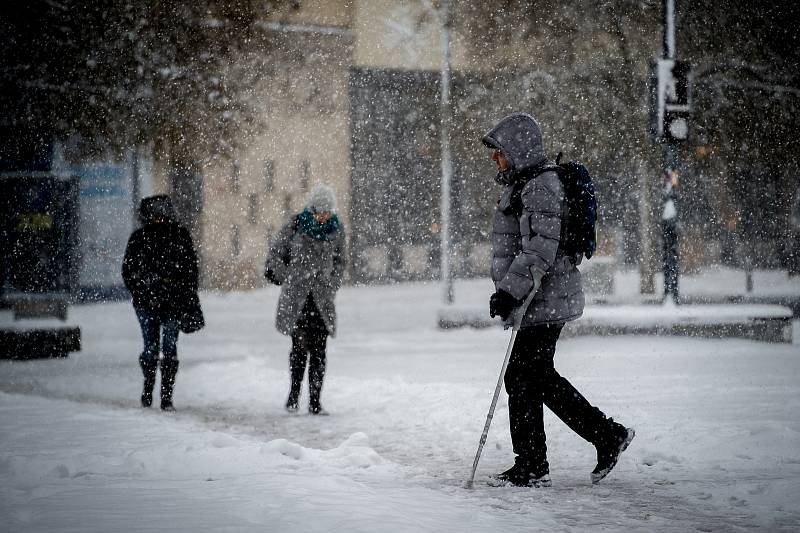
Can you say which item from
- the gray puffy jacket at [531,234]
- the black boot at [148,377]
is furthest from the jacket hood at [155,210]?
the gray puffy jacket at [531,234]

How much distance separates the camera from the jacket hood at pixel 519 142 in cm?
482

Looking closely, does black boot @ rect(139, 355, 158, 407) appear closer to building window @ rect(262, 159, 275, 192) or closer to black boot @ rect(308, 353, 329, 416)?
black boot @ rect(308, 353, 329, 416)

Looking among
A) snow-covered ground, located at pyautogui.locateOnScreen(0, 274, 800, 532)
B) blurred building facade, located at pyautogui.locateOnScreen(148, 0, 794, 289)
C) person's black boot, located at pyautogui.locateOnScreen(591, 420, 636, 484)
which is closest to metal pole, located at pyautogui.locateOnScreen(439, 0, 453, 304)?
blurred building facade, located at pyautogui.locateOnScreen(148, 0, 794, 289)

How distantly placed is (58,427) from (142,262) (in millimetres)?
1795

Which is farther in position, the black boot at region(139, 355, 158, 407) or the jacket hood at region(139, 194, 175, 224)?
the black boot at region(139, 355, 158, 407)

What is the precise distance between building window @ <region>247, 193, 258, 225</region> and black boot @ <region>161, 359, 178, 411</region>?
851 inches

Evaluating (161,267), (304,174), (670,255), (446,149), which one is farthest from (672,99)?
(304,174)

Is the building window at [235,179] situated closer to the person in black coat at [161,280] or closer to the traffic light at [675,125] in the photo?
the traffic light at [675,125]

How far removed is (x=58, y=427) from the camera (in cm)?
636

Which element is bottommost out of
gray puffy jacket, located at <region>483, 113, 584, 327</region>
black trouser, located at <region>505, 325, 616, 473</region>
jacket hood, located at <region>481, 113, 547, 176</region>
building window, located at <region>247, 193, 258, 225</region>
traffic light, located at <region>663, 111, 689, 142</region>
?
black trouser, located at <region>505, 325, 616, 473</region>

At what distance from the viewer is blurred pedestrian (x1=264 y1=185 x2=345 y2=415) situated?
24.9 feet

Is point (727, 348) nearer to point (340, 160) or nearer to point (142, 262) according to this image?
point (142, 262)

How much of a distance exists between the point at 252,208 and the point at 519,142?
25.1 meters

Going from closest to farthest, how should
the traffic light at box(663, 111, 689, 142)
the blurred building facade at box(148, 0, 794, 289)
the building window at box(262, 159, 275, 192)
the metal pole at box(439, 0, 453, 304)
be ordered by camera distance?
the traffic light at box(663, 111, 689, 142) → the metal pole at box(439, 0, 453, 304) → the blurred building facade at box(148, 0, 794, 289) → the building window at box(262, 159, 275, 192)
